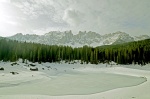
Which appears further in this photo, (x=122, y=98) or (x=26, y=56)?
(x=26, y=56)

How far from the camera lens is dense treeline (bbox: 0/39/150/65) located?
80625 mm

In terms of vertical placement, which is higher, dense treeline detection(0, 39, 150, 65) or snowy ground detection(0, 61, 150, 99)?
dense treeline detection(0, 39, 150, 65)

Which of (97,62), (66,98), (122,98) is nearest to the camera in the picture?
(122,98)

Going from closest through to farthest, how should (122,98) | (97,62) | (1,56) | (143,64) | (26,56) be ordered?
(122,98) → (1,56) → (26,56) → (143,64) → (97,62)

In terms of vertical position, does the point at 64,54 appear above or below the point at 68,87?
above

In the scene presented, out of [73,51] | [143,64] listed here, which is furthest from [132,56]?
[73,51]

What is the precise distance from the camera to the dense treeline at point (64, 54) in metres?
80.6

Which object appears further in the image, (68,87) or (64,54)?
(64,54)

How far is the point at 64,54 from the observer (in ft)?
341

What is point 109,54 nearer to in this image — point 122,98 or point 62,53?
point 62,53

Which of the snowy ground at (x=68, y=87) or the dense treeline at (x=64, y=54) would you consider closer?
the snowy ground at (x=68, y=87)

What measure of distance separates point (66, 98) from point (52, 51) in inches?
3212

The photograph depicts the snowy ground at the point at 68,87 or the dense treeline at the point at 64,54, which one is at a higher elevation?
the dense treeline at the point at 64,54

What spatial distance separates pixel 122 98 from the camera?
1673 cm
